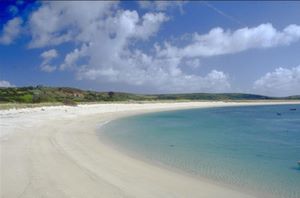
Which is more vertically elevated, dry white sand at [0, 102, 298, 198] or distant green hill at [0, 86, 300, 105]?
distant green hill at [0, 86, 300, 105]

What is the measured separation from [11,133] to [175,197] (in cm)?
1316

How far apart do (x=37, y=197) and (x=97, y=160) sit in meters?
4.64

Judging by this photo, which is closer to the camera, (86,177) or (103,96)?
(86,177)

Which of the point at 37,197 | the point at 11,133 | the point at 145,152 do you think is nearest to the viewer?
the point at 37,197

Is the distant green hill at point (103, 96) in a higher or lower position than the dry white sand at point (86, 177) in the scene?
higher

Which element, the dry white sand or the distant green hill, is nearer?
the dry white sand

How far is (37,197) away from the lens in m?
7.14

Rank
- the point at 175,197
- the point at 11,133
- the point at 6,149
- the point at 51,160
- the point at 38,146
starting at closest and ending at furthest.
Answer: the point at 175,197 < the point at 51,160 < the point at 6,149 < the point at 38,146 < the point at 11,133

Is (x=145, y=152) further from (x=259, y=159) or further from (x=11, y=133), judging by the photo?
(x=11, y=133)

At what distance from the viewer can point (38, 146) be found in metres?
13.7

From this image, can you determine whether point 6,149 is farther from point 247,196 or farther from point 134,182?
point 247,196

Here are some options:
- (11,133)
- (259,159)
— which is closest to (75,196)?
(259,159)

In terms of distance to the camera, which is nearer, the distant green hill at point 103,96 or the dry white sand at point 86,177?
the dry white sand at point 86,177

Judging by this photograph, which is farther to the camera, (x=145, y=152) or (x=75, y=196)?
(x=145, y=152)
